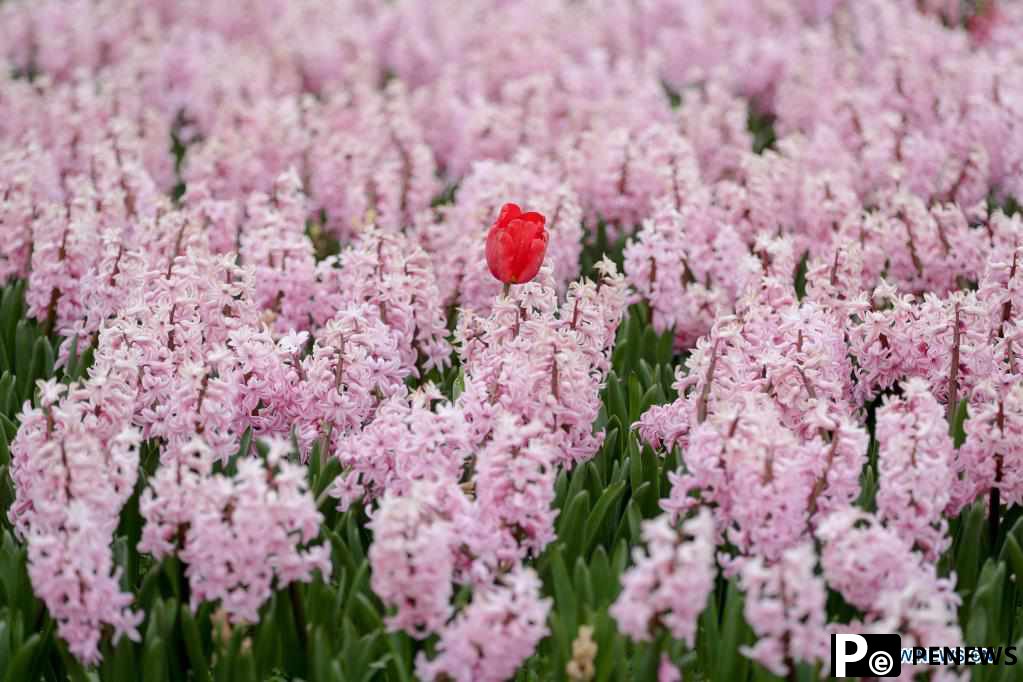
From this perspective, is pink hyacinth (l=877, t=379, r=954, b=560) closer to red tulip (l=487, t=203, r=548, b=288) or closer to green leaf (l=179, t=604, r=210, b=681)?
red tulip (l=487, t=203, r=548, b=288)

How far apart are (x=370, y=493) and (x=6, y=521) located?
3.69 ft

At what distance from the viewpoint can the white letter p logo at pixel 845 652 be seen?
3115mm

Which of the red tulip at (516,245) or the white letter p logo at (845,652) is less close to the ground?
the red tulip at (516,245)

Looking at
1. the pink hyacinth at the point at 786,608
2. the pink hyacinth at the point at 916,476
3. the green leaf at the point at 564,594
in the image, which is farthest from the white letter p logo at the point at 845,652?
the green leaf at the point at 564,594

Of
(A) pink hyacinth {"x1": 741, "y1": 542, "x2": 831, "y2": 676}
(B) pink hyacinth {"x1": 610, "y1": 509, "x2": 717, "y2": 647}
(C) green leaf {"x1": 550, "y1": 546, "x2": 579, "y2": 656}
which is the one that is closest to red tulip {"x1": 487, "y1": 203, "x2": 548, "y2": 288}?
(C) green leaf {"x1": 550, "y1": 546, "x2": 579, "y2": 656}

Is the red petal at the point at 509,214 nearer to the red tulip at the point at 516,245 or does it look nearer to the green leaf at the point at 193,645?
the red tulip at the point at 516,245

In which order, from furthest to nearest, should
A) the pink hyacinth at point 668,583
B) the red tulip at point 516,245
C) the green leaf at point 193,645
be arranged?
1. the red tulip at point 516,245
2. the green leaf at point 193,645
3. the pink hyacinth at point 668,583

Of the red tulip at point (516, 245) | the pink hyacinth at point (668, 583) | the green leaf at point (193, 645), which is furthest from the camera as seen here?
the red tulip at point (516, 245)

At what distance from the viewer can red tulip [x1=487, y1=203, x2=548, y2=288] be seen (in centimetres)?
411

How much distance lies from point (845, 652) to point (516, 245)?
164 cm

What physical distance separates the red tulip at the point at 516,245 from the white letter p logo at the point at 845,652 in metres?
1.56

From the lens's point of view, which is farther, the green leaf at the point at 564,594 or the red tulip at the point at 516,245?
the red tulip at the point at 516,245

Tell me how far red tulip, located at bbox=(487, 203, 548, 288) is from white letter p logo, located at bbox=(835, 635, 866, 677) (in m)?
1.56

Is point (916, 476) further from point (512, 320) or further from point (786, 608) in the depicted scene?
point (512, 320)
